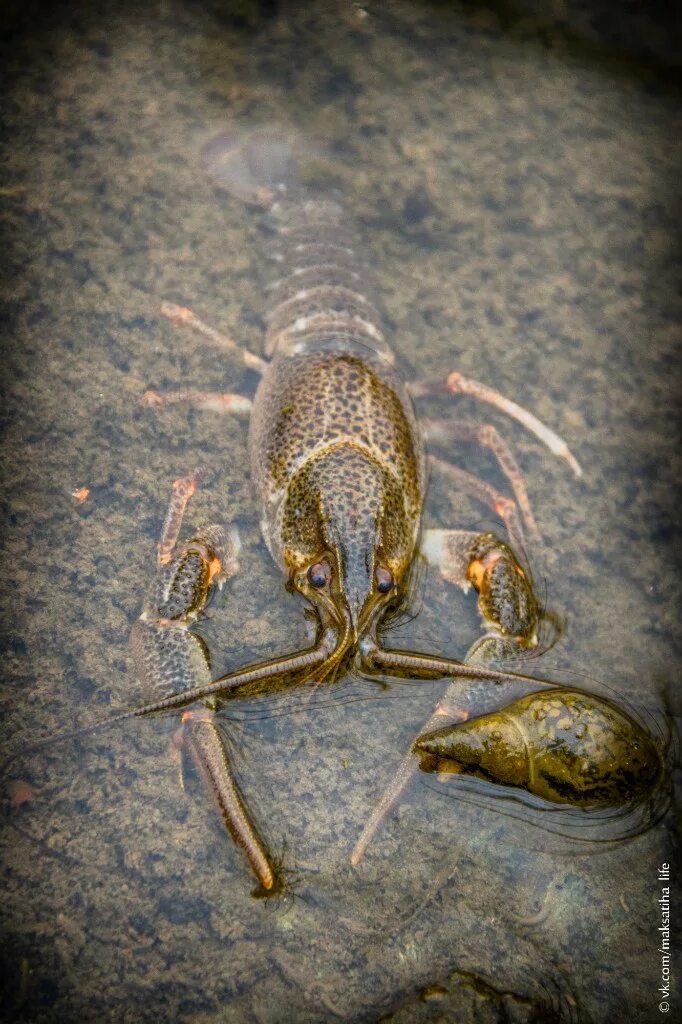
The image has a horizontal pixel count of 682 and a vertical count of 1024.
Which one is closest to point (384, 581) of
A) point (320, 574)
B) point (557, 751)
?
point (320, 574)

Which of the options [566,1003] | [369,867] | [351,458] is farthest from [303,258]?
[566,1003]

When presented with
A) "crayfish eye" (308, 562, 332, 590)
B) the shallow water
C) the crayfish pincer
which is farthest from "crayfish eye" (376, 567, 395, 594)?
the crayfish pincer

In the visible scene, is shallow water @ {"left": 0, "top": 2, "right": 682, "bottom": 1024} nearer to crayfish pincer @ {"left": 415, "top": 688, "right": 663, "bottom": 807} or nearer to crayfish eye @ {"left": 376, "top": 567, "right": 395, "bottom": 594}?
crayfish pincer @ {"left": 415, "top": 688, "right": 663, "bottom": 807}

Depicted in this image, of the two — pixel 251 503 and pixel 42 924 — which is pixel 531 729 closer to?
pixel 251 503

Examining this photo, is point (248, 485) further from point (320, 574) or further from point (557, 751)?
point (557, 751)

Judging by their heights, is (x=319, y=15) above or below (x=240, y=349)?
above

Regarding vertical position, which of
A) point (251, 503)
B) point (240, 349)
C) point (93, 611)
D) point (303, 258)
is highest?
point (303, 258)

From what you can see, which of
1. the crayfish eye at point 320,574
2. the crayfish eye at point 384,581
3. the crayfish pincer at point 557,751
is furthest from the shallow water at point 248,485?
the crayfish eye at point 384,581
